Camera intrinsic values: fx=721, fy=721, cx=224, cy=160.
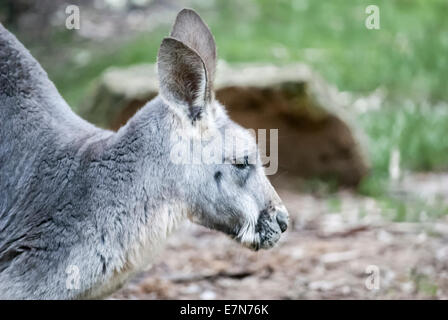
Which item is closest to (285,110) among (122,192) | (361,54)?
(122,192)

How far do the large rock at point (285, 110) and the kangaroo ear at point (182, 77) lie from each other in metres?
3.22

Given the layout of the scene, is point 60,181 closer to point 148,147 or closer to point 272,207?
point 148,147

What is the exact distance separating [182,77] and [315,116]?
3688mm

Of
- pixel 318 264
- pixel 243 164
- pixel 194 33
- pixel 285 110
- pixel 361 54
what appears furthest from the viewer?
pixel 361 54

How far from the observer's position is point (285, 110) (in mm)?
6570

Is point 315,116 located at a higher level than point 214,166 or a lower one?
higher

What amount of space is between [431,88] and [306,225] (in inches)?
151

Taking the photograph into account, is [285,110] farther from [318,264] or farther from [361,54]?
[361,54]

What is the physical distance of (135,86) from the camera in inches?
252

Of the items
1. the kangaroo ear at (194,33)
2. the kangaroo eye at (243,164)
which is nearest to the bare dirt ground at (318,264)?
the kangaroo eye at (243,164)

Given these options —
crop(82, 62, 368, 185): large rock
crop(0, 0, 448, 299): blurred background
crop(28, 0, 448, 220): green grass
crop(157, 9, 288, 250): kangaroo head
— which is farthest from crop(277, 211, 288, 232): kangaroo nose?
crop(28, 0, 448, 220): green grass

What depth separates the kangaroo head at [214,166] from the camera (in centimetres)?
309

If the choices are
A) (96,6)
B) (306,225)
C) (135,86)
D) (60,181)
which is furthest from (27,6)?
(60,181)

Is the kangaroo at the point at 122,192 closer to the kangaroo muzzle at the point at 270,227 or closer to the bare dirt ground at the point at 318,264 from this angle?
the kangaroo muzzle at the point at 270,227
